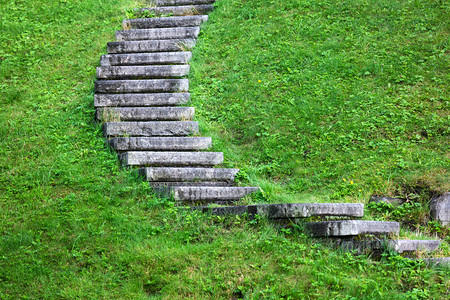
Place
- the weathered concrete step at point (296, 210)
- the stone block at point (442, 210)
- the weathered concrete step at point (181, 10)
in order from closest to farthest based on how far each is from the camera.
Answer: the weathered concrete step at point (296, 210), the stone block at point (442, 210), the weathered concrete step at point (181, 10)

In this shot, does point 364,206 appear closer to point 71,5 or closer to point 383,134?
point 383,134

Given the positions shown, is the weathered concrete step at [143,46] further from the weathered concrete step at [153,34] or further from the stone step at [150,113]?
the stone step at [150,113]

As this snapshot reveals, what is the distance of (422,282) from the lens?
164 inches

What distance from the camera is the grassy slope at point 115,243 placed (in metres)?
4.35

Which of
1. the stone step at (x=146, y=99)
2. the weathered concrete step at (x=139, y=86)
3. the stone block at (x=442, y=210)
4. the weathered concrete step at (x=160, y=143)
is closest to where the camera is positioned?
the stone block at (x=442, y=210)

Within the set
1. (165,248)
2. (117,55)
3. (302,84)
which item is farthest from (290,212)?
(117,55)

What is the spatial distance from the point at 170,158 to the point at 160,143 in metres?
0.39

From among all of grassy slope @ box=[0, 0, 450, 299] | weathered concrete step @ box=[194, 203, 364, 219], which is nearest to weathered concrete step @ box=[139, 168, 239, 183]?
grassy slope @ box=[0, 0, 450, 299]

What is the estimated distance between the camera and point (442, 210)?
532 cm

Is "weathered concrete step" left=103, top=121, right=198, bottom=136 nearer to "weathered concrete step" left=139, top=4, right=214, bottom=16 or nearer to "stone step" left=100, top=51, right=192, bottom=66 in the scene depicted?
"stone step" left=100, top=51, right=192, bottom=66

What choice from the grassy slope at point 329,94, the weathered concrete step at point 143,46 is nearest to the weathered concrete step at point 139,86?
the grassy slope at point 329,94

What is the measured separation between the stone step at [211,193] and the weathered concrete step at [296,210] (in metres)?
0.53

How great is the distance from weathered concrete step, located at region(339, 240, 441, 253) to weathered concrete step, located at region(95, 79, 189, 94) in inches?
174

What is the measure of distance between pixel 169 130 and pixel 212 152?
33.8 inches
